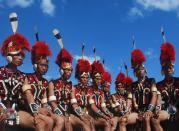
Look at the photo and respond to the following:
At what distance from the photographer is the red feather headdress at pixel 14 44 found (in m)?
9.78

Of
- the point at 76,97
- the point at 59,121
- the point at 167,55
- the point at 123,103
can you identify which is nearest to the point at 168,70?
Result: the point at 167,55

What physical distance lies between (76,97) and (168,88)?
8.86 ft

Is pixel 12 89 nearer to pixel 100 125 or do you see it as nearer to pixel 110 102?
pixel 100 125

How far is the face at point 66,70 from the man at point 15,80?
210cm

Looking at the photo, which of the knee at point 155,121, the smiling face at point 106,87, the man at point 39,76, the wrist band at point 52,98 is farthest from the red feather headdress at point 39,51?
the smiling face at point 106,87

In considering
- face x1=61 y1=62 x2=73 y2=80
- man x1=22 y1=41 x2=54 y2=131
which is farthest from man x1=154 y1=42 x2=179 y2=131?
man x1=22 y1=41 x2=54 y2=131

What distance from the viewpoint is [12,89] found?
9.46 meters

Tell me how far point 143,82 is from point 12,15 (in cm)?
439

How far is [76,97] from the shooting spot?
40.6 ft

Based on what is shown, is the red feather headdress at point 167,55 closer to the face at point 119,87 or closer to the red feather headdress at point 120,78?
the face at point 119,87

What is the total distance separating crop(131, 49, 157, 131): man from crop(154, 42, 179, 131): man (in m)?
0.34

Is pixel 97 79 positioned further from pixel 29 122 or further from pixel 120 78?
pixel 29 122

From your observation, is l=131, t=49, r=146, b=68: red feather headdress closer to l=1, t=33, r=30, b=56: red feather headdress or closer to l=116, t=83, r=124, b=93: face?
l=116, t=83, r=124, b=93: face

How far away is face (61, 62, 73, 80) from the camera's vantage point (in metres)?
11.9
